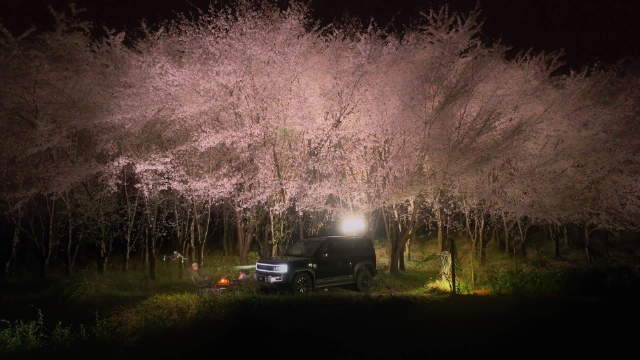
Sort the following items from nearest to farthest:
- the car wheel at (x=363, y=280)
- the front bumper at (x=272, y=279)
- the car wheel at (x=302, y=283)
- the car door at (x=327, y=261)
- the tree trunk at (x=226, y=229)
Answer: the front bumper at (x=272, y=279)
the car wheel at (x=302, y=283)
the car door at (x=327, y=261)
the car wheel at (x=363, y=280)
the tree trunk at (x=226, y=229)

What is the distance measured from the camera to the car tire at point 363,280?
15745mm

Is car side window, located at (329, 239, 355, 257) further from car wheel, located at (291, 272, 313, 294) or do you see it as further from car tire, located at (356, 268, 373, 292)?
car wheel, located at (291, 272, 313, 294)

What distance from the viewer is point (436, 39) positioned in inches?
723

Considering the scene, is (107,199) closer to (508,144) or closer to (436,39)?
(436,39)

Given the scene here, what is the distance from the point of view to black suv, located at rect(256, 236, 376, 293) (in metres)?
14.2

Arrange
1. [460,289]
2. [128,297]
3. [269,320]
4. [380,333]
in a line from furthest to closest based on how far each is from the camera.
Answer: [460,289] < [128,297] < [269,320] < [380,333]

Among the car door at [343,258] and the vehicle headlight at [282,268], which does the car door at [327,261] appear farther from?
the vehicle headlight at [282,268]

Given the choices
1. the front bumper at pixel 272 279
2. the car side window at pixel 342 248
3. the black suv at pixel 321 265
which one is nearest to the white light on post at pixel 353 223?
the black suv at pixel 321 265

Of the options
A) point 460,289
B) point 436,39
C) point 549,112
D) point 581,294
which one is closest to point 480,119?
point 436,39

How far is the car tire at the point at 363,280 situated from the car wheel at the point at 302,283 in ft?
5.96

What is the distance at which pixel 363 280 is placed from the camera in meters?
15.9

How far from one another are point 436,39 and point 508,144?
14.7 feet

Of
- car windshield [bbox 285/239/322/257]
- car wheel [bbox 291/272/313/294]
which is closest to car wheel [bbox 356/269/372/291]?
car windshield [bbox 285/239/322/257]

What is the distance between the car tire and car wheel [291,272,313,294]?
1.82 metres
